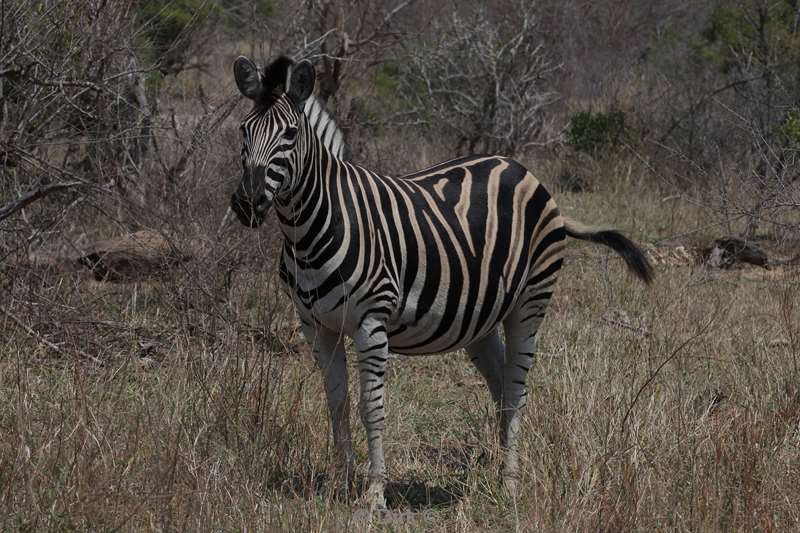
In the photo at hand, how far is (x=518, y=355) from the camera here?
5344 mm

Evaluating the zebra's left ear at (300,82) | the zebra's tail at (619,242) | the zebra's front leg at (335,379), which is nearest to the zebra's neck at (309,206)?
the zebra's left ear at (300,82)

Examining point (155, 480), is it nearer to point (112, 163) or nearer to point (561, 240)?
point (561, 240)

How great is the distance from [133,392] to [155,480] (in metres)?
1.67

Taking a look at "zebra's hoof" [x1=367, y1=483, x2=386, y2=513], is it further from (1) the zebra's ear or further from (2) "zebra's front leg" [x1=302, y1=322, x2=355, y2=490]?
(1) the zebra's ear

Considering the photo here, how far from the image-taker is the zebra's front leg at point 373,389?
4.58m

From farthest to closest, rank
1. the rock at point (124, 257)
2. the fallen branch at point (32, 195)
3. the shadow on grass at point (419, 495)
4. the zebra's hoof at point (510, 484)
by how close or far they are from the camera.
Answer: the rock at point (124, 257)
the fallen branch at point (32, 195)
the shadow on grass at point (419, 495)
the zebra's hoof at point (510, 484)

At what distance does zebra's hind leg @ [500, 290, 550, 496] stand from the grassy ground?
10cm

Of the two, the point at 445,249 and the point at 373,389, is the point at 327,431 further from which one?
the point at 445,249

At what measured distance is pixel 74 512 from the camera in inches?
154

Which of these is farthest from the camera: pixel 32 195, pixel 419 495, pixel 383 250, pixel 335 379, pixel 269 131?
pixel 32 195

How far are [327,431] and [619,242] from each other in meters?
1.81

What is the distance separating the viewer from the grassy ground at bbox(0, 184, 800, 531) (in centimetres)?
411

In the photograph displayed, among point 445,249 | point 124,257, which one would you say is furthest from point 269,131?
point 124,257

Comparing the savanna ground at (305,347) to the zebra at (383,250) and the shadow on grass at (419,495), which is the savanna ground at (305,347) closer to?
the shadow on grass at (419,495)
